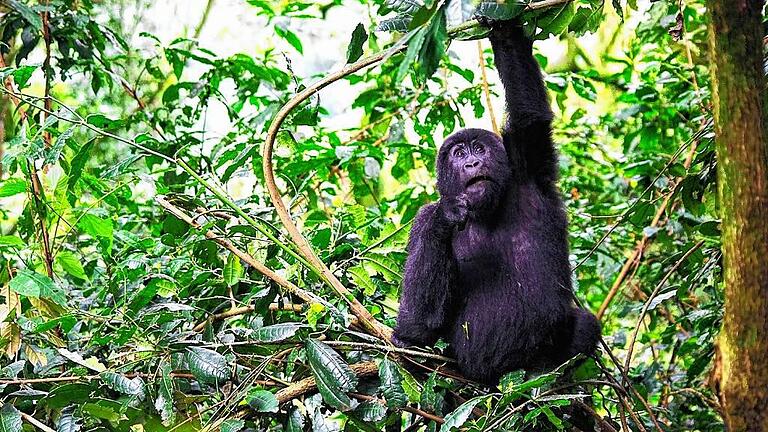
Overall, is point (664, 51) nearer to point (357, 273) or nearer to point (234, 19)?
point (357, 273)

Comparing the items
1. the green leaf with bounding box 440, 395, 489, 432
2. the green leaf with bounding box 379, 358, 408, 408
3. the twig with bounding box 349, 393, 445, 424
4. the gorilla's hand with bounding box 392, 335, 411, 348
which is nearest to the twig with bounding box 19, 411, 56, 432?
the twig with bounding box 349, 393, 445, 424

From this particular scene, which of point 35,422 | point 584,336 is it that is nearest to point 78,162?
point 35,422

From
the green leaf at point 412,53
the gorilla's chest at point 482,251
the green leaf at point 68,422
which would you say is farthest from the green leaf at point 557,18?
the green leaf at point 68,422

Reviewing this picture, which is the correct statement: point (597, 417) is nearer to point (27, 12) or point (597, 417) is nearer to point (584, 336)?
point (584, 336)

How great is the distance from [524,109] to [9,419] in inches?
104

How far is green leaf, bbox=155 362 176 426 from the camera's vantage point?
323 centimetres

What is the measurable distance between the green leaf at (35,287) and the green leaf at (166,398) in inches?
27.6

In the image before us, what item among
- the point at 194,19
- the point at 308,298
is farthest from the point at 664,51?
the point at 194,19

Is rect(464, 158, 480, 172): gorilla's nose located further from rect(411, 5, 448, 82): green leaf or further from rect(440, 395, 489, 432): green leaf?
rect(411, 5, 448, 82): green leaf

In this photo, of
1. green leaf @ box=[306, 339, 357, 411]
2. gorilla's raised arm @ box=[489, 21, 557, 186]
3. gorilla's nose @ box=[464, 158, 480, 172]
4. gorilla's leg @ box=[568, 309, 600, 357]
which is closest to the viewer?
green leaf @ box=[306, 339, 357, 411]

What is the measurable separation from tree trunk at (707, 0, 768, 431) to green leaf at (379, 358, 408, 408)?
1392 mm

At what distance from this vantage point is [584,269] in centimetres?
572

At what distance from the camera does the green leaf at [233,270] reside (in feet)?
12.5

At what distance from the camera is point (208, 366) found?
3.28 m
